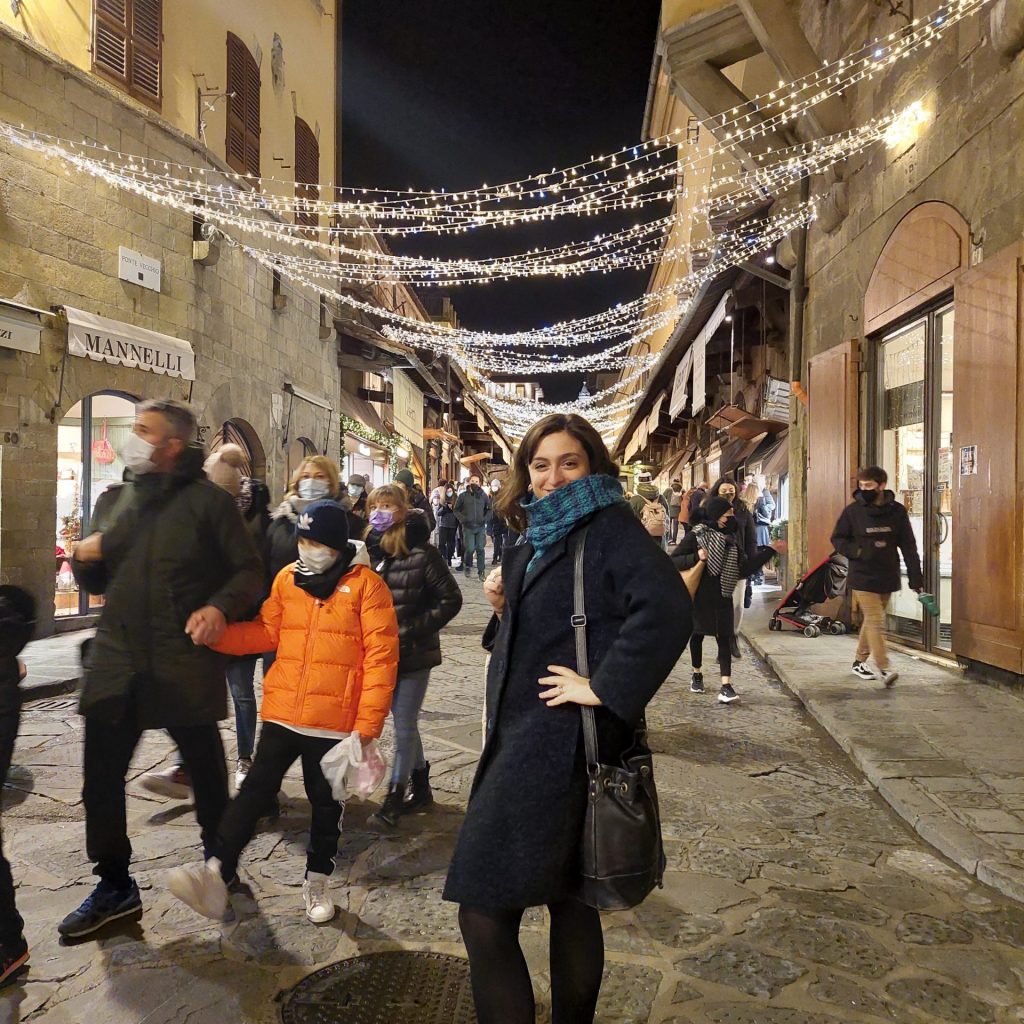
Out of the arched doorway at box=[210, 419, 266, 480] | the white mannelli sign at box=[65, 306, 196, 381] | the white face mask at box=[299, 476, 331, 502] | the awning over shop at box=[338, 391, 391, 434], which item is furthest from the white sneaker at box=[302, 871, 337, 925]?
the awning over shop at box=[338, 391, 391, 434]

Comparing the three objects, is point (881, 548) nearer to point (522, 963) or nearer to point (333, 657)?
point (333, 657)

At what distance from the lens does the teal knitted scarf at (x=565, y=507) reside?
6.95 ft

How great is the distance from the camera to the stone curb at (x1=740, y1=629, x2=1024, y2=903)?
11.9 ft

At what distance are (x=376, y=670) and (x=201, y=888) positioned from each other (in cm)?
94

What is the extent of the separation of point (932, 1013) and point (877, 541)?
17.4ft

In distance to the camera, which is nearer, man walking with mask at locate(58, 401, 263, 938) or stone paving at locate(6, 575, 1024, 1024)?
stone paving at locate(6, 575, 1024, 1024)

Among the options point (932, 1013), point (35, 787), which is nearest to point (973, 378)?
point (932, 1013)

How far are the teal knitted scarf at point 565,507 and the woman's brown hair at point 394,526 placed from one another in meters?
2.25

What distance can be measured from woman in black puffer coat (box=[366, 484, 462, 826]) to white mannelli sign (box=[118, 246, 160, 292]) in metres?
8.34

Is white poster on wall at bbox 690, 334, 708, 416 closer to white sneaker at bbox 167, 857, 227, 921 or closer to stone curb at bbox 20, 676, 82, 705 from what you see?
stone curb at bbox 20, 676, 82, 705

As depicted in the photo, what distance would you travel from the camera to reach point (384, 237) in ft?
88.1

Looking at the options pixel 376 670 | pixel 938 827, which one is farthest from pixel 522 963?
pixel 938 827

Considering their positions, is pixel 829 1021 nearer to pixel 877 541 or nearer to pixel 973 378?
pixel 877 541

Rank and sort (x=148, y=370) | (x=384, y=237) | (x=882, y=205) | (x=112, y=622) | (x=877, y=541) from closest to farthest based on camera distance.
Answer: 1. (x=112, y=622)
2. (x=877, y=541)
3. (x=882, y=205)
4. (x=148, y=370)
5. (x=384, y=237)
